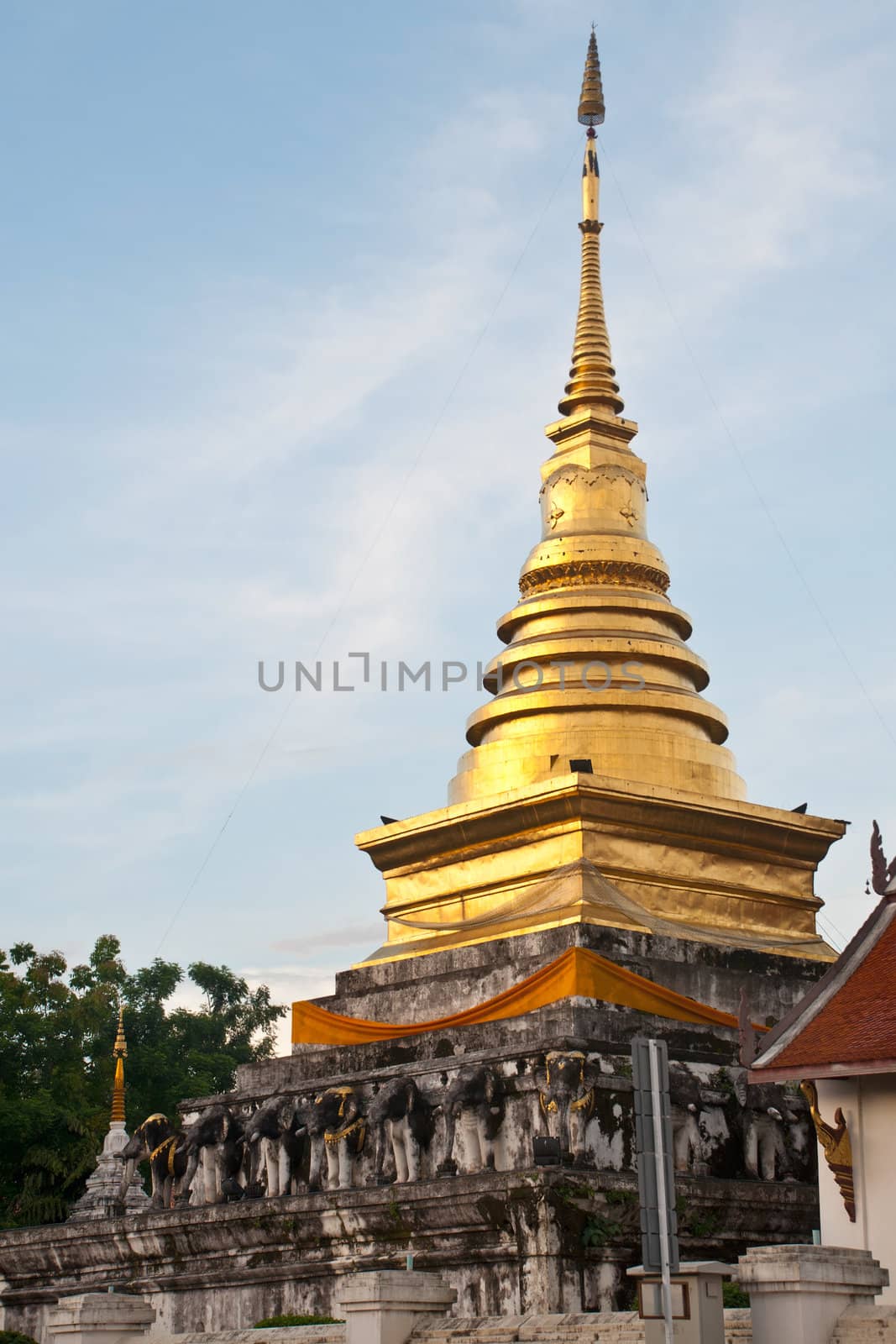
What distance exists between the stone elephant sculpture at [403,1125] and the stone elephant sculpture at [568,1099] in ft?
4.63

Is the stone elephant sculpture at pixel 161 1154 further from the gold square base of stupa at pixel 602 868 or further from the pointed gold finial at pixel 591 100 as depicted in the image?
the pointed gold finial at pixel 591 100

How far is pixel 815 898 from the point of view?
23.7 m

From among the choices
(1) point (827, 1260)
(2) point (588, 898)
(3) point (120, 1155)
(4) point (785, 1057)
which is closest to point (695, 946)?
(2) point (588, 898)

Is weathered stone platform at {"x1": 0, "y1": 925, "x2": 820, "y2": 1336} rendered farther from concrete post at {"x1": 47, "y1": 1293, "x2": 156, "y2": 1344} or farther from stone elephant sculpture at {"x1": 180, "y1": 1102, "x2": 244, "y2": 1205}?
concrete post at {"x1": 47, "y1": 1293, "x2": 156, "y2": 1344}

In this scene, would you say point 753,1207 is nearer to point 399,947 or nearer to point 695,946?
point 695,946

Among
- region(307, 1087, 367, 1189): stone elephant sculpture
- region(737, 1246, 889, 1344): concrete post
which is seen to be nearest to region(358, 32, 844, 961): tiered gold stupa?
region(307, 1087, 367, 1189): stone elephant sculpture

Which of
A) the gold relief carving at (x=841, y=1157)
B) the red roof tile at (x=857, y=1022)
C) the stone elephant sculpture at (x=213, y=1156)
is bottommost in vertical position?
the gold relief carving at (x=841, y=1157)

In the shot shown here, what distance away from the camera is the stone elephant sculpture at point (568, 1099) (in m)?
17.8

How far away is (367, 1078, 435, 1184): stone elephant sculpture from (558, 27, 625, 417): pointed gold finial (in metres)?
11.7

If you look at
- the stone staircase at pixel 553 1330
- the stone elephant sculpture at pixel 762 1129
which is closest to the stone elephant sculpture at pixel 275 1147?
the stone elephant sculpture at pixel 762 1129

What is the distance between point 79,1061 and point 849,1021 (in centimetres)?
2170

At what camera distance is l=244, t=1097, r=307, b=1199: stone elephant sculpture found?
20.1 m

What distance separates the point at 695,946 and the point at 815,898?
9.52ft

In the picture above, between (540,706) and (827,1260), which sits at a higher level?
(540,706)
